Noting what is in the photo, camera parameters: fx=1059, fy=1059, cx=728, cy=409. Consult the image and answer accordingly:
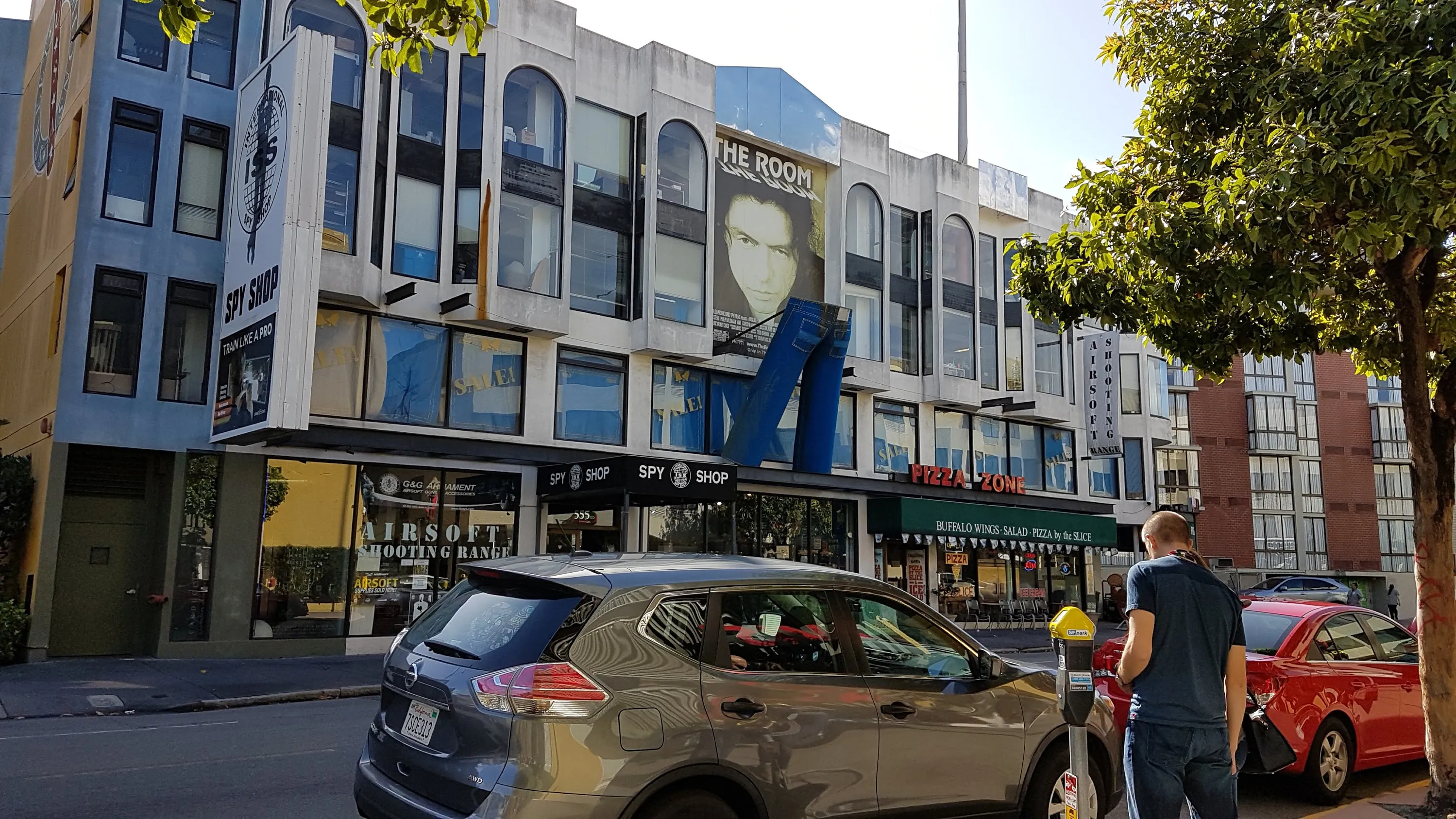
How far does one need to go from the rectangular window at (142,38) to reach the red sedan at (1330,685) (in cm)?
1879

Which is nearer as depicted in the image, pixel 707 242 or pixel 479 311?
pixel 479 311

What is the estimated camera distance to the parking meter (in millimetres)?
4680

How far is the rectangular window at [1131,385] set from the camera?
36.9 meters

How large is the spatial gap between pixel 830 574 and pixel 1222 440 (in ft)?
199

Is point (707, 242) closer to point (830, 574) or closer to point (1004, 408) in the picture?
point (1004, 408)

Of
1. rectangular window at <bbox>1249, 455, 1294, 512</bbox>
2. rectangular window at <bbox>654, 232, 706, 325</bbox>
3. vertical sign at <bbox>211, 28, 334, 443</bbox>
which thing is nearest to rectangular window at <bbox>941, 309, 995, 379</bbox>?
rectangular window at <bbox>654, 232, 706, 325</bbox>

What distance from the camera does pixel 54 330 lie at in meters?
19.0

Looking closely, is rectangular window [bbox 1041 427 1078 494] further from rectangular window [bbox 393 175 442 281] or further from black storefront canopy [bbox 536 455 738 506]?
rectangular window [bbox 393 175 442 281]

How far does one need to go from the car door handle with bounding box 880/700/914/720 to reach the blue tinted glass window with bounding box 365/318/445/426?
52.7 ft

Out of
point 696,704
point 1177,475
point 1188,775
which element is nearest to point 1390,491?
point 1177,475

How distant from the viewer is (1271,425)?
6006 centimetres

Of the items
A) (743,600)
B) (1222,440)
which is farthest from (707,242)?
(1222,440)

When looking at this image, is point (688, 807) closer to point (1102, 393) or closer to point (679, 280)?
point (679, 280)

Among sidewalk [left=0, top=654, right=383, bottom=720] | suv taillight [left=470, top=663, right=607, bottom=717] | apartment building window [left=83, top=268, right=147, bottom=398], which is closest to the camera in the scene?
suv taillight [left=470, top=663, right=607, bottom=717]
